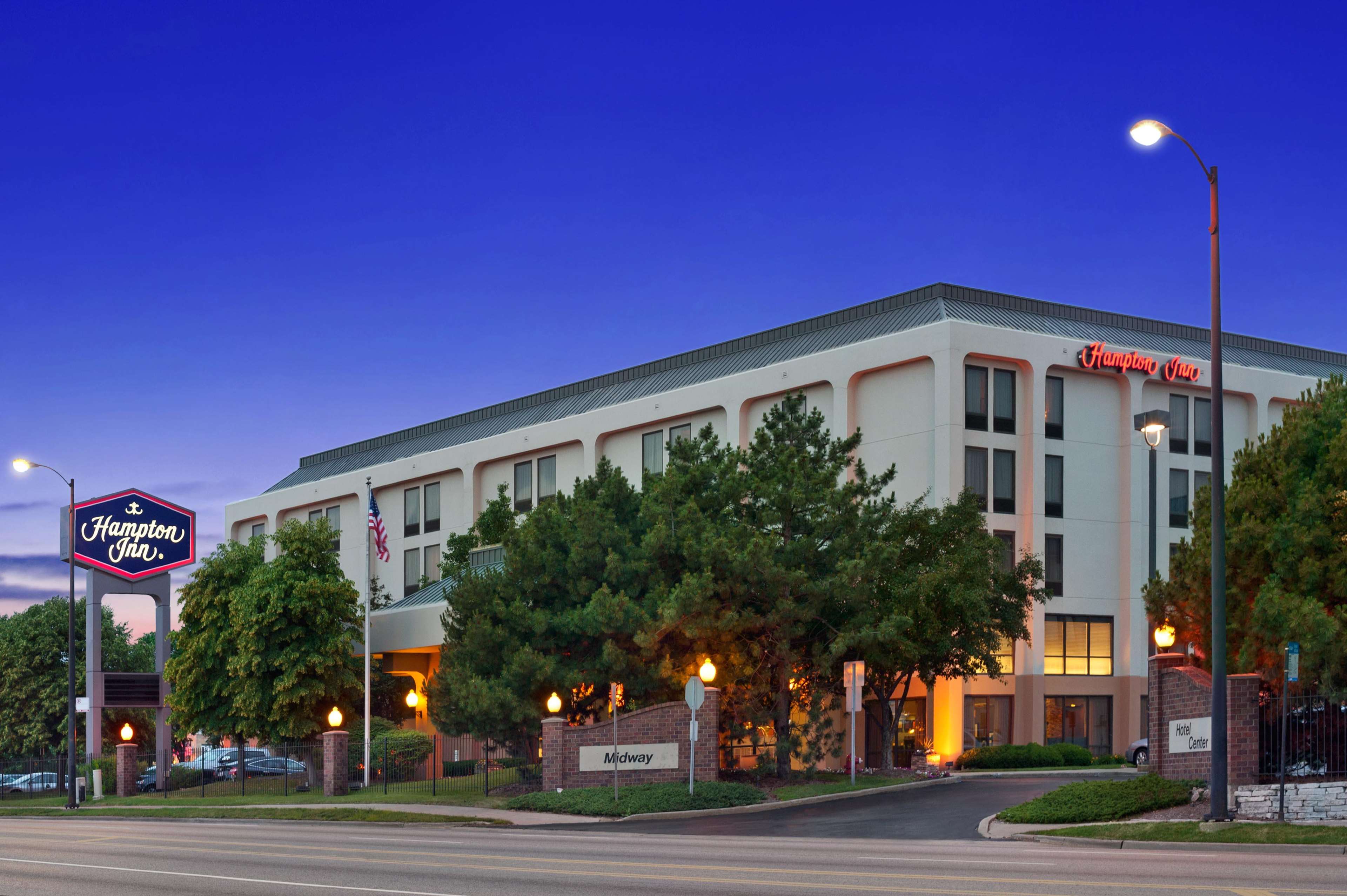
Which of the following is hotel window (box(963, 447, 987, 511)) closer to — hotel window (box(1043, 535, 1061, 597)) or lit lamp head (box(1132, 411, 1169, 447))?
hotel window (box(1043, 535, 1061, 597))

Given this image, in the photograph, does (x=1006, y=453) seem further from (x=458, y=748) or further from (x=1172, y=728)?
(x=1172, y=728)

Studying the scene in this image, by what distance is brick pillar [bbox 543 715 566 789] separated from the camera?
34.3m

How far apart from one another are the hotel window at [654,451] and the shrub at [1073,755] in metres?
21.0

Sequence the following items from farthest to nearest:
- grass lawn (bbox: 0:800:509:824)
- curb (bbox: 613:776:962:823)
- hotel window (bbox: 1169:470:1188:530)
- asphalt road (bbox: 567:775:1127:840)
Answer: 1. hotel window (bbox: 1169:470:1188:530)
2. grass lawn (bbox: 0:800:509:824)
3. curb (bbox: 613:776:962:823)
4. asphalt road (bbox: 567:775:1127:840)

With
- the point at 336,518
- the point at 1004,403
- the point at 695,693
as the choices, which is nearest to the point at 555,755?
the point at 695,693

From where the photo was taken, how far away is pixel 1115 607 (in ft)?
176

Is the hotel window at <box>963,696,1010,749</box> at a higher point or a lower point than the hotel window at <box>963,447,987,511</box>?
lower

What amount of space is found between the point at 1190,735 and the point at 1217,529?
578 centimetres

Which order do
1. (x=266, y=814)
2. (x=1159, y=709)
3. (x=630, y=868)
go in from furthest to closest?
(x=266, y=814)
(x=1159, y=709)
(x=630, y=868)

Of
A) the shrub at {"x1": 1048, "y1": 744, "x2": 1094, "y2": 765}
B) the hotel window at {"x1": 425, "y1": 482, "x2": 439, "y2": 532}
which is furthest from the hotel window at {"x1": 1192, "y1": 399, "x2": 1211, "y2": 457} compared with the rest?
the hotel window at {"x1": 425, "y1": 482, "x2": 439, "y2": 532}

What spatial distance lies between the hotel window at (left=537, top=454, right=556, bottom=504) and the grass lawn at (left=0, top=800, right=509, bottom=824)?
90.0 feet

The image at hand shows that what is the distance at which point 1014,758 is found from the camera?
1802 inches

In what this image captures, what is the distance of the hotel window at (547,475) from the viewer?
68188mm

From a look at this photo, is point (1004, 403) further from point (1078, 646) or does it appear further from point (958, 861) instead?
point (958, 861)
